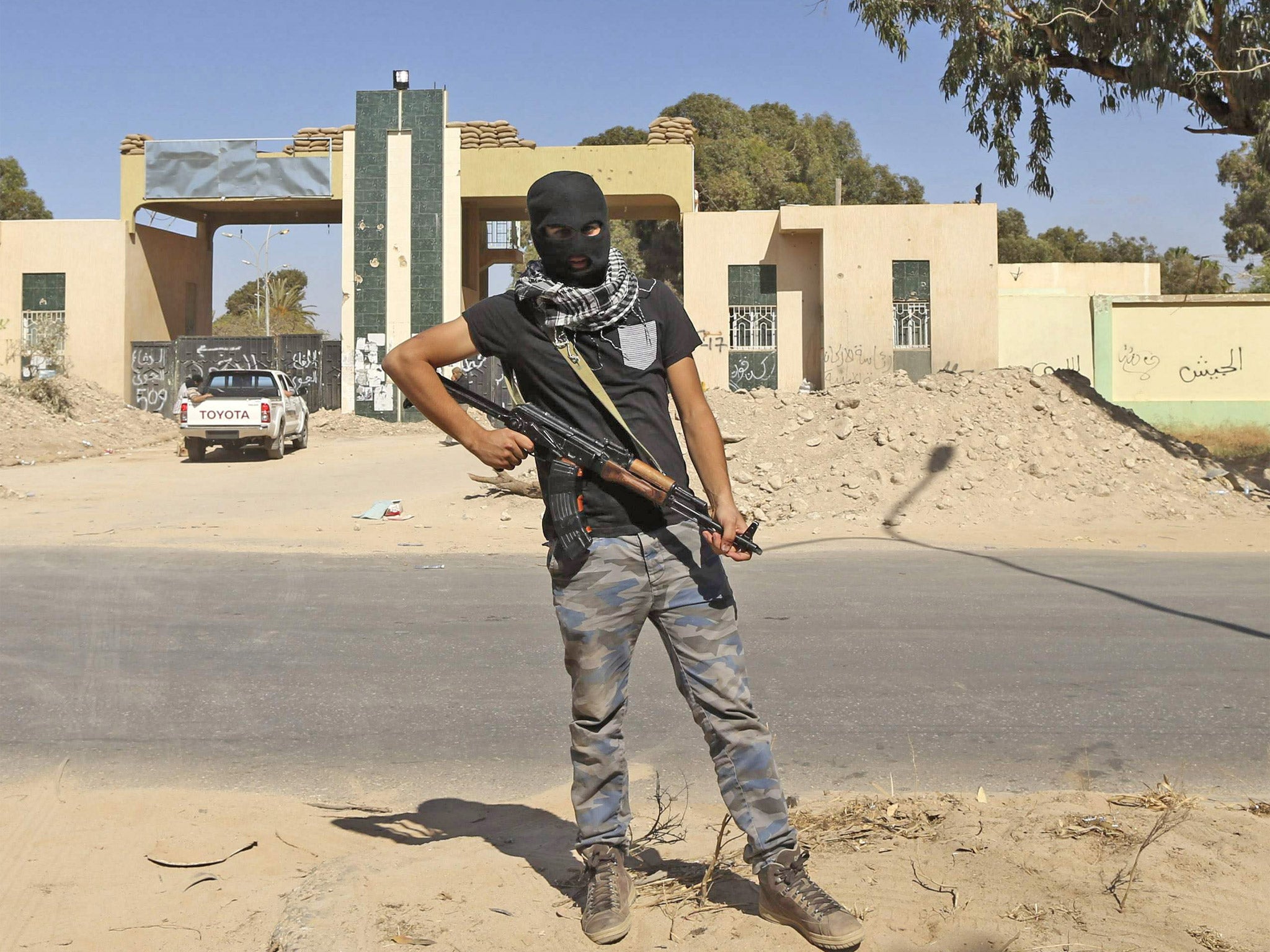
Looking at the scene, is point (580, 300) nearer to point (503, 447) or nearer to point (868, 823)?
point (503, 447)

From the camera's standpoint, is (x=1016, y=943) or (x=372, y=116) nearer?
(x=1016, y=943)

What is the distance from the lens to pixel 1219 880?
3.23 m

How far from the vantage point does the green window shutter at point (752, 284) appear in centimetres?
3086

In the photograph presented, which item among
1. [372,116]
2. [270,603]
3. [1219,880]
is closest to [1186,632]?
[1219,880]

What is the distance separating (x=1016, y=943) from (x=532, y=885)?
130 cm

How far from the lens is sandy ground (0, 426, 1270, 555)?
41.1 ft

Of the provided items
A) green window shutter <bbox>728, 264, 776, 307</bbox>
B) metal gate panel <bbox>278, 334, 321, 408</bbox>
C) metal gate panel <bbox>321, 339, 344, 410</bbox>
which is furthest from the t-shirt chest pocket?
metal gate panel <bbox>278, 334, 321, 408</bbox>

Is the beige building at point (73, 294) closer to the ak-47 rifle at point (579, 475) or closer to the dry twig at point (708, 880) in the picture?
the ak-47 rifle at point (579, 475)

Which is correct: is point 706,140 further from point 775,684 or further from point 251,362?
point 775,684

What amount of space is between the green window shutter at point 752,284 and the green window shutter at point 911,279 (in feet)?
10.2

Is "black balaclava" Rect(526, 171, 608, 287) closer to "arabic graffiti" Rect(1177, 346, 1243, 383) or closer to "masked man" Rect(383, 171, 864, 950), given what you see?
"masked man" Rect(383, 171, 864, 950)

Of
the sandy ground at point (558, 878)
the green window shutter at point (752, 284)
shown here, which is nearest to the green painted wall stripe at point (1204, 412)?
the green window shutter at point (752, 284)

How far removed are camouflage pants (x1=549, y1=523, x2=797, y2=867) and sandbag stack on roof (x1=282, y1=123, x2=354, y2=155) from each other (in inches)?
1232

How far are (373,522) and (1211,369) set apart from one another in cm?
1976
